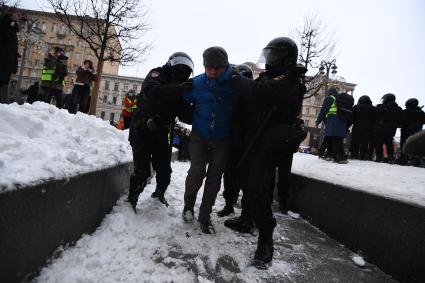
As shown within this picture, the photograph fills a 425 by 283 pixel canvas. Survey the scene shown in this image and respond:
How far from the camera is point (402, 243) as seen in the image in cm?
241

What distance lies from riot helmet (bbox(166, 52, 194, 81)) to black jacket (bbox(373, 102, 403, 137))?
657 centimetres

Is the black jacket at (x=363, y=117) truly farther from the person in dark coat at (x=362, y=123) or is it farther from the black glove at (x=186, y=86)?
the black glove at (x=186, y=86)

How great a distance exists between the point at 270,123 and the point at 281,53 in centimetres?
70

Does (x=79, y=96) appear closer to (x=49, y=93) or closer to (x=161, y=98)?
(x=49, y=93)

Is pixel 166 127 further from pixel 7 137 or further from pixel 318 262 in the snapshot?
pixel 318 262

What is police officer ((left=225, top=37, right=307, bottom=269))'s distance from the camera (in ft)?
8.46

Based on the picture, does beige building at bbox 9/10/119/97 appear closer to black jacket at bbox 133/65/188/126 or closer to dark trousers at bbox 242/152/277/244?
black jacket at bbox 133/65/188/126

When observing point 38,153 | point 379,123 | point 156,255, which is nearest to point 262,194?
point 156,255

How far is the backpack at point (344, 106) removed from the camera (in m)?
6.93

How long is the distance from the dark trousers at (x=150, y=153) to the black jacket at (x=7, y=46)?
3431 mm

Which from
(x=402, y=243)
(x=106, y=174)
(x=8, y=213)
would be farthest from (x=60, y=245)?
(x=402, y=243)

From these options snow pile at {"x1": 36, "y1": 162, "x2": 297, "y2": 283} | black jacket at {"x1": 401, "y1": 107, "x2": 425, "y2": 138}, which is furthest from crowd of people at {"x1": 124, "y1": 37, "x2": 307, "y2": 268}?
black jacket at {"x1": 401, "y1": 107, "x2": 425, "y2": 138}

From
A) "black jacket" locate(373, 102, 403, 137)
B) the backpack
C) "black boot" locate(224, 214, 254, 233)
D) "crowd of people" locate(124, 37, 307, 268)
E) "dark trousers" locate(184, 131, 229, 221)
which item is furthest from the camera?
"black jacket" locate(373, 102, 403, 137)

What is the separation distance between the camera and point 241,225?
340 cm
